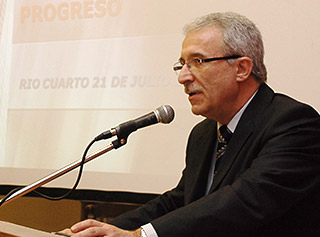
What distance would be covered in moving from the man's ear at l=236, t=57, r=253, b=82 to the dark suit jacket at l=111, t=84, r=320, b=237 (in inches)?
3.5

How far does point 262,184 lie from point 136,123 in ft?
1.52

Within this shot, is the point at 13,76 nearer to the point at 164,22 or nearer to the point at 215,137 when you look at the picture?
the point at 164,22

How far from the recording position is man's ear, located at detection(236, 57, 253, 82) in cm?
200

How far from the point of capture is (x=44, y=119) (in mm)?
3275

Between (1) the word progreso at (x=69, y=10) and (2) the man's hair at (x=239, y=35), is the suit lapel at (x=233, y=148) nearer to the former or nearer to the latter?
(2) the man's hair at (x=239, y=35)

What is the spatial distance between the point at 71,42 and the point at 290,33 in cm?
141

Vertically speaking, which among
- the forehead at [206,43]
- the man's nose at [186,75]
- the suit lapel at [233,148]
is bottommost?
the suit lapel at [233,148]

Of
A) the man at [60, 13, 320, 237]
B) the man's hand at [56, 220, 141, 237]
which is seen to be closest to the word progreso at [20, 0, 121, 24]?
the man at [60, 13, 320, 237]

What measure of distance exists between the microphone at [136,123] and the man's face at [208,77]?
0.34 metres

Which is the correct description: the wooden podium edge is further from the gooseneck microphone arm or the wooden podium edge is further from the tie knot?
the tie knot

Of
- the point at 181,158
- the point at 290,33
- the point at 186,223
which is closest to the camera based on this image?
the point at 186,223

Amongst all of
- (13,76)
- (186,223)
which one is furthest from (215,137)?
(13,76)

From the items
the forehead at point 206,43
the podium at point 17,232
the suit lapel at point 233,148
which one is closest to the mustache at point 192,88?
the forehead at point 206,43

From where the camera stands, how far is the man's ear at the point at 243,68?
2.00 meters
